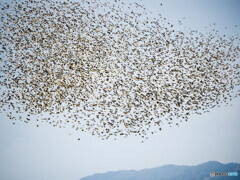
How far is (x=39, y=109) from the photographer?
24.0m

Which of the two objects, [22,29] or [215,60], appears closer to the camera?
[22,29]

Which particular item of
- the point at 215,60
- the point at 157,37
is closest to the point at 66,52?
the point at 157,37

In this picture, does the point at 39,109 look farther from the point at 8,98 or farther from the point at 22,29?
the point at 22,29

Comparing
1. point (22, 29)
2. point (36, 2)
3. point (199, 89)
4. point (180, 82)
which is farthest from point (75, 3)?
point (199, 89)

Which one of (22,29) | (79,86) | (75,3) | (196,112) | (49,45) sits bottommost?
(196,112)

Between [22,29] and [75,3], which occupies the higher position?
[75,3]

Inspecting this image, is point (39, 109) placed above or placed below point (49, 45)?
below

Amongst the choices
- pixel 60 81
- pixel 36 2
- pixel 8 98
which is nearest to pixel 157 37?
pixel 60 81

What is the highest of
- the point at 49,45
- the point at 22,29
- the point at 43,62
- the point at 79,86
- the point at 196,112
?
the point at 22,29

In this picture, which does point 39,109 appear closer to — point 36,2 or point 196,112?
point 36,2

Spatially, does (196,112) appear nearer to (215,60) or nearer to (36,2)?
(215,60)

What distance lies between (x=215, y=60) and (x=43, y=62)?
20852 mm

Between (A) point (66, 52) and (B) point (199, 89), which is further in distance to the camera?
(B) point (199, 89)

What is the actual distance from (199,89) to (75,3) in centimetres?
1798
